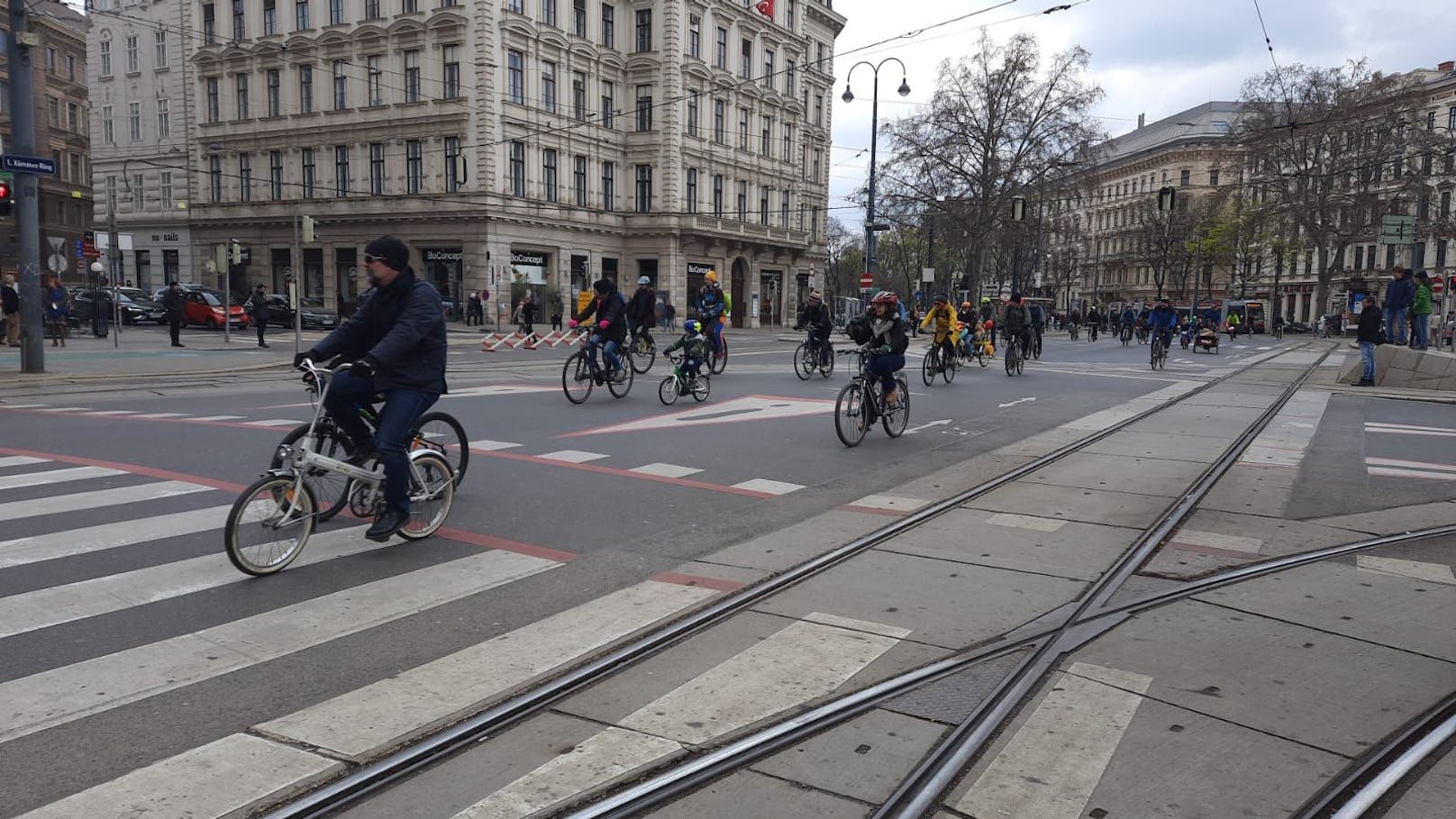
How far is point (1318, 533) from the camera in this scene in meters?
6.90

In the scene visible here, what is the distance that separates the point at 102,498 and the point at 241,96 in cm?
4793

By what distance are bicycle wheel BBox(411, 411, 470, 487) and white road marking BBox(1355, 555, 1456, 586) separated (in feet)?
18.4

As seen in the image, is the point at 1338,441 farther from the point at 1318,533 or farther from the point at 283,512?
the point at 283,512

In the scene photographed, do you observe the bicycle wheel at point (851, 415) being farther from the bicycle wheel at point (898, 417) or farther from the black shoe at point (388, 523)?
the black shoe at point (388, 523)

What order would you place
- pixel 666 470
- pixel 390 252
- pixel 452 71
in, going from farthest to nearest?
pixel 452 71 → pixel 666 470 → pixel 390 252

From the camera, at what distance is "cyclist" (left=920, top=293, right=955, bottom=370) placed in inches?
693

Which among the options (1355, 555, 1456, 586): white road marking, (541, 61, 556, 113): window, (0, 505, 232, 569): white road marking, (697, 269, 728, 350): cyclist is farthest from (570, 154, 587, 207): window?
(1355, 555, 1456, 586): white road marking

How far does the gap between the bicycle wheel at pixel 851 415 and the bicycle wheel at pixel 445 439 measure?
13.9ft

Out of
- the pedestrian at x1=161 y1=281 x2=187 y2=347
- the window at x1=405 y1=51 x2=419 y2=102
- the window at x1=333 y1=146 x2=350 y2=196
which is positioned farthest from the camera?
the window at x1=333 y1=146 x2=350 y2=196

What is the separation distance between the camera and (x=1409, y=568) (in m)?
6.05

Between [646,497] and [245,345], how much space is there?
24359 mm

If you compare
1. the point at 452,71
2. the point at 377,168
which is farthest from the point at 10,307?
the point at 377,168

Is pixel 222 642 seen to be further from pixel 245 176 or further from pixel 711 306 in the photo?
pixel 245 176

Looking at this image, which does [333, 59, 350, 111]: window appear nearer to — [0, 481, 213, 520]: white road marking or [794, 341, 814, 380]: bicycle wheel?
[794, 341, 814, 380]: bicycle wheel
